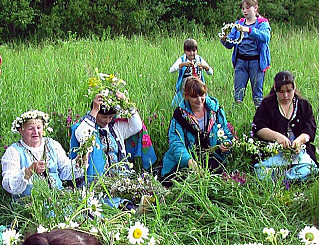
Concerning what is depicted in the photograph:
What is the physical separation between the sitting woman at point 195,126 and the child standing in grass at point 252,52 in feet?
4.42

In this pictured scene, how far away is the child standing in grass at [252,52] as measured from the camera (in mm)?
5629

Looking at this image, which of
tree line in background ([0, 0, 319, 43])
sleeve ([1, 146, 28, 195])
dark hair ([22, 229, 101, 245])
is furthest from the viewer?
tree line in background ([0, 0, 319, 43])

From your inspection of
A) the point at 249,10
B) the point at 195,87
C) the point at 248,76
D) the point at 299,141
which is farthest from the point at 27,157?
the point at 249,10

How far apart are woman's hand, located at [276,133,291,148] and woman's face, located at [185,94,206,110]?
2.37 feet

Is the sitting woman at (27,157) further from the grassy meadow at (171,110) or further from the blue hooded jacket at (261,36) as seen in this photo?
the blue hooded jacket at (261,36)

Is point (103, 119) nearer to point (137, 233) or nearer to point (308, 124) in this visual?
point (308, 124)

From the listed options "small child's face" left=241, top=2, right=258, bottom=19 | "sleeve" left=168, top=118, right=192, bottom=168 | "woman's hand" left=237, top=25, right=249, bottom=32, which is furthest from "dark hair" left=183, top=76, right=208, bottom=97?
"small child's face" left=241, top=2, right=258, bottom=19

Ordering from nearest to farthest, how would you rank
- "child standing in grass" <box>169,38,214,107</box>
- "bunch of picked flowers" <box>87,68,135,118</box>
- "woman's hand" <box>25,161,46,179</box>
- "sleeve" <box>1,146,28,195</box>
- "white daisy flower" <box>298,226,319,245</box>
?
"white daisy flower" <box>298,226,319,245</box> < "woman's hand" <box>25,161,46,179</box> < "sleeve" <box>1,146,28,195</box> < "bunch of picked flowers" <box>87,68,135,118</box> < "child standing in grass" <box>169,38,214,107</box>

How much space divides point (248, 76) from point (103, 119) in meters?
2.42

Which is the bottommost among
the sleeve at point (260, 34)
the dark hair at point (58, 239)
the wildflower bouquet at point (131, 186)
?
the wildflower bouquet at point (131, 186)

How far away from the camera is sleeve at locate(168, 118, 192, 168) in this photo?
410 cm

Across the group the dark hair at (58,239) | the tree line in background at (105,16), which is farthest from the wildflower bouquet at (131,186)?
the tree line in background at (105,16)

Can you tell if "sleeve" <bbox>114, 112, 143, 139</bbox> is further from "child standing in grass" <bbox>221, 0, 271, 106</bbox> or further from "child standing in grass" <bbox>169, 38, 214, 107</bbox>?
"child standing in grass" <bbox>221, 0, 271, 106</bbox>

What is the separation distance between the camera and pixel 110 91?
407 cm
